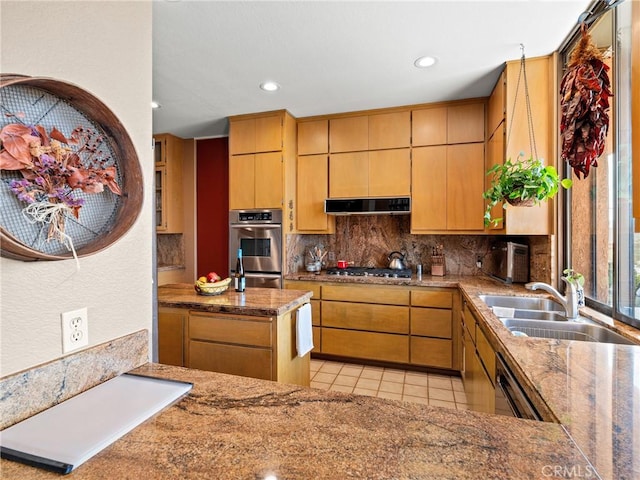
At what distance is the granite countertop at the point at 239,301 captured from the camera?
210 cm

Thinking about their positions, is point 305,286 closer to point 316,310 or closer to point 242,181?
point 316,310

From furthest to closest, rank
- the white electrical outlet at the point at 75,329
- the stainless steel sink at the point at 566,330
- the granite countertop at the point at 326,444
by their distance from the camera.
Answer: the stainless steel sink at the point at 566,330 < the white electrical outlet at the point at 75,329 < the granite countertop at the point at 326,444

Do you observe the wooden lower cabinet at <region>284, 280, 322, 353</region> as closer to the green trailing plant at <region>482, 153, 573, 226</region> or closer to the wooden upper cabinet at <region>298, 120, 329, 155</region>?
the wooden upper cabinet at <region>298, 120, 329, 155</region>

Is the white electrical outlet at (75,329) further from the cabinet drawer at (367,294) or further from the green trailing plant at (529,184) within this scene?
the cabinet drawer at (367,294)

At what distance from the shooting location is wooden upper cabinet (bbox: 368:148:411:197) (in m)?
3.47

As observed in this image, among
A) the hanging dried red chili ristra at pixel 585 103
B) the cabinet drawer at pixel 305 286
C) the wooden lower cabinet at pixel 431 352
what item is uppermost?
the hanging dried red chili ristra at pixel 585 103

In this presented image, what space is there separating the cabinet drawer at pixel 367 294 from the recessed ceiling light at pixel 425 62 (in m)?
2.03

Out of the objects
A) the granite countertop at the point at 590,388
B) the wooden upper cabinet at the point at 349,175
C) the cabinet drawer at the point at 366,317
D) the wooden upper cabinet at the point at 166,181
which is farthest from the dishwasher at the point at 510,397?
the wooden upper cabinet at the point at 166,181

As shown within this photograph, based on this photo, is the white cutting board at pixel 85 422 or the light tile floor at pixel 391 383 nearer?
the white cutting board at pixel 85 422

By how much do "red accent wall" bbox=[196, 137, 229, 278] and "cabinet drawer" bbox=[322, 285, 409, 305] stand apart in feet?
5.80

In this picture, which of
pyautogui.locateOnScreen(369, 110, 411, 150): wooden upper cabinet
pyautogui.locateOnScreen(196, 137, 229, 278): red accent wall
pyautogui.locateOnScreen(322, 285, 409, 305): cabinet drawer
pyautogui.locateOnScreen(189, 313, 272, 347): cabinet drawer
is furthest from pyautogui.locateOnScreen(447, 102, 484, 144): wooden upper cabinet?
pyautogui.locateOnScreen(196, 137, 229, 278): red accent wall

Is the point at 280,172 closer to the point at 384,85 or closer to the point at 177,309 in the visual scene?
the point at 384,85

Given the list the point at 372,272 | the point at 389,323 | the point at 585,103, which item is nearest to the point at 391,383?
the point at 389,323

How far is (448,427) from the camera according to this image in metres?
0.77
